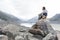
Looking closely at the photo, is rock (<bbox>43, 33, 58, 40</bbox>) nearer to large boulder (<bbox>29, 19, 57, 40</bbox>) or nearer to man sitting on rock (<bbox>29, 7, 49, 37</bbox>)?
large boulder (<bbox>29, 19, 57, 40</bbox>)

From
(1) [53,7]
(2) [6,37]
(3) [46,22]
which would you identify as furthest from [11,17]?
(1) [53,7]

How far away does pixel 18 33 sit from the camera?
4.82m

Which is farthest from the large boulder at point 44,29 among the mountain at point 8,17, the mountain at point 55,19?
the mountain at point 8,17

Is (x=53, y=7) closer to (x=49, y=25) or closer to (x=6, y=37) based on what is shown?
(x=49, y=25)

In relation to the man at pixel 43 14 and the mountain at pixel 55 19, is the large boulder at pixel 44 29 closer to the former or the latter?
the man at pixel 43 14

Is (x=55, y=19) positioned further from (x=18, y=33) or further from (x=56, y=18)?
(x=18, y=33)

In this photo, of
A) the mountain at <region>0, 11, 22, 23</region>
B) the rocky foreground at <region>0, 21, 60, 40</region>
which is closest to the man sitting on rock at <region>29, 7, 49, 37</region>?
the rocky foreground at <region>0, 21, 60, 40</region>

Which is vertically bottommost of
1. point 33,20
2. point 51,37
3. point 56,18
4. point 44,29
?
point 51,37

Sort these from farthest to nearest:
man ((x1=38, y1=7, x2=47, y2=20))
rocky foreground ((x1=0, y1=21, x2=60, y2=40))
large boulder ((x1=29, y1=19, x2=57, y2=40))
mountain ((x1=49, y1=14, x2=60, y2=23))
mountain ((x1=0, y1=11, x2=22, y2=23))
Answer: mountain ((x1=49, y1=14, x2=60, y2=23)), man ((x1=38, y1=7, x2=47, y2=20)), large boulder ((x1=29, y1=19, x2=57, y2=40)), mountain ((x1=0, y1=11, x2=22, y2=23)), rocky foreground ((x1=0, y1=21, x2=60, y2=40))

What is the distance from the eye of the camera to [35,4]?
5250 millimetres

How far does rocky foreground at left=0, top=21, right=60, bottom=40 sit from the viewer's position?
184 inches

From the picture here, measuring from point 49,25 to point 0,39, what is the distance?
63.1 inches

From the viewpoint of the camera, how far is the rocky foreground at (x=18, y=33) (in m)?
4.67

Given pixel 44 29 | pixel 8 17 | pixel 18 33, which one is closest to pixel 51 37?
pixel 44 29
